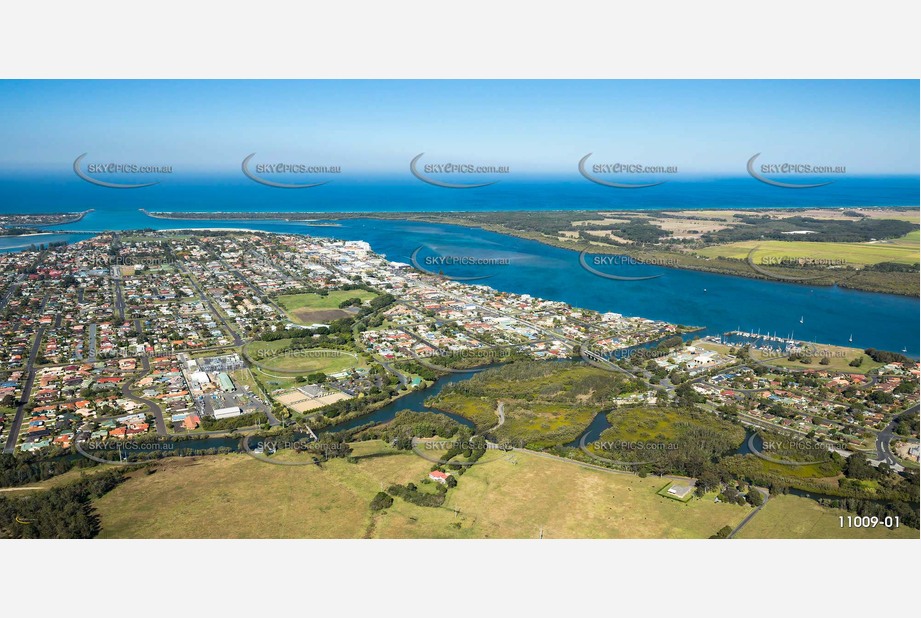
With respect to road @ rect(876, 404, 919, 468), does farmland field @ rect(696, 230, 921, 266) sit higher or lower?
higher

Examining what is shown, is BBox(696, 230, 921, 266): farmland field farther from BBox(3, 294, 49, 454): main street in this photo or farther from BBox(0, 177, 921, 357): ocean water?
BBox(3, 294, 49, 454): main street

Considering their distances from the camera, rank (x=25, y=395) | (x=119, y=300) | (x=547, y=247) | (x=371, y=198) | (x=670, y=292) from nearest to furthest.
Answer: (x=25, y=395) < (x=119, y=300) < (x=670, y=292) < (x=547, y=247) < (x=371, y=198)

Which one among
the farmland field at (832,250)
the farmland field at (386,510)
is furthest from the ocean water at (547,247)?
the farmland field at (386,510)

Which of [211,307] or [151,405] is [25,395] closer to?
[151,405]

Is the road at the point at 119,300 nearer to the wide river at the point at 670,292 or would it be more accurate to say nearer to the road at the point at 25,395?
the road at the point at 25,395

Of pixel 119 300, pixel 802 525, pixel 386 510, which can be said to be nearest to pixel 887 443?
pixel 802 525

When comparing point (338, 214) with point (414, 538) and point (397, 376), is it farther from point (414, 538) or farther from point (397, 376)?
point (414, 538)

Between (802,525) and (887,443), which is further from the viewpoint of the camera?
(887,443)

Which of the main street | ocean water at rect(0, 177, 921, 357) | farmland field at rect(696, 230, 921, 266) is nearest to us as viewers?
the main street

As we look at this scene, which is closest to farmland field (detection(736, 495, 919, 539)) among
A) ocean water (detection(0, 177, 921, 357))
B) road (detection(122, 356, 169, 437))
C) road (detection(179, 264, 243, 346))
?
ocean water (detection(0, 177, 921, 357))
